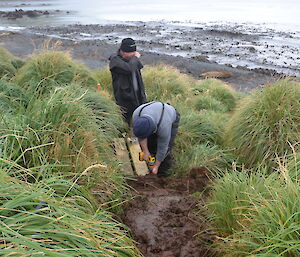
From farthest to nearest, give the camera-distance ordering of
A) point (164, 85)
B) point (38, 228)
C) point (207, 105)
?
point (164, 85) < point (207, 105) < point (38, 228)

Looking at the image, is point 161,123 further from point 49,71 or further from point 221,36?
point 221,36

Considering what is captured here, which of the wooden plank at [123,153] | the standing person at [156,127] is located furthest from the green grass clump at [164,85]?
the standing person at [156,127]

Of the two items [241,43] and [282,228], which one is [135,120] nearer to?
[282,228]

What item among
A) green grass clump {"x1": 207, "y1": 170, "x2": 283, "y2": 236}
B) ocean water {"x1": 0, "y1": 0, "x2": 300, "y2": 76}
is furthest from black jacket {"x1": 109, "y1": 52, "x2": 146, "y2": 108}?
ocean water {"x1": 0, "y1": 0, "x2": 300, "y2": 76}

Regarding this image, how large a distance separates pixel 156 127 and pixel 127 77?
6.71ft

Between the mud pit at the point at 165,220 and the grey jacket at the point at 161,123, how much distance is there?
0.55 meters

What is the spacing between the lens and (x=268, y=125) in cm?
583

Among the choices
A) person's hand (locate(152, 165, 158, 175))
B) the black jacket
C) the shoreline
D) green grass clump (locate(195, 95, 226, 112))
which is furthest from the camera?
the shoreline

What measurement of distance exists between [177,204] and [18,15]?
46409 mm

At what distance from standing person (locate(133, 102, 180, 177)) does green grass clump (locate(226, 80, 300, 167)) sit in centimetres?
129

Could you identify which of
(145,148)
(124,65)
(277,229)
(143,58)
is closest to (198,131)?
(124,65)

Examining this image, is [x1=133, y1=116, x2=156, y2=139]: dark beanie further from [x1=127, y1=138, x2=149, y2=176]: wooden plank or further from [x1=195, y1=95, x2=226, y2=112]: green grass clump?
[x1=195, y1=95, x2=226, y2=112]: green grass clump

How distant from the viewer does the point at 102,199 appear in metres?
3.61

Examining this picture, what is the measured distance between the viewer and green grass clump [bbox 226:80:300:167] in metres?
5.69
